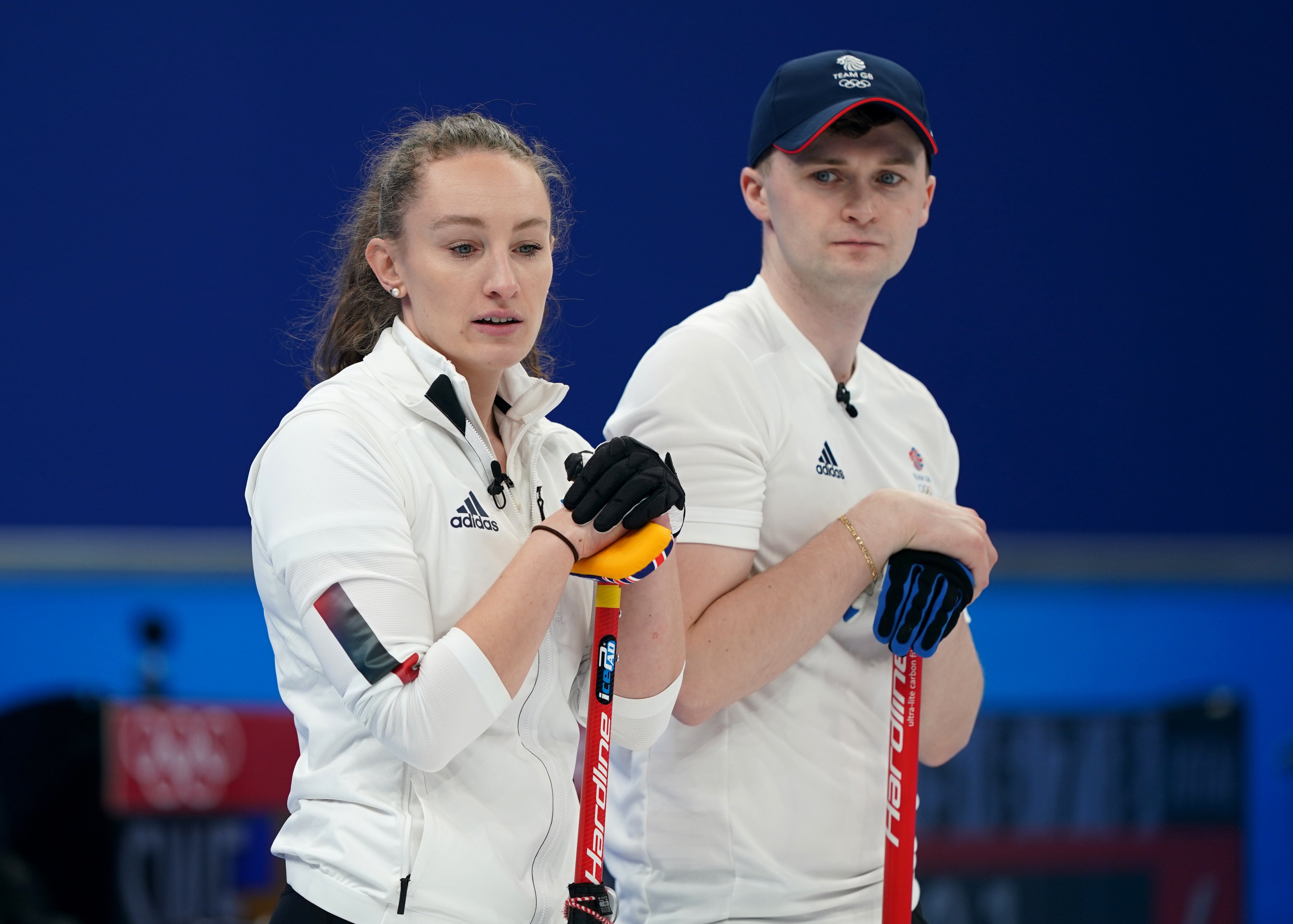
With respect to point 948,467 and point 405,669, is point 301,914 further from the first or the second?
point 948,467

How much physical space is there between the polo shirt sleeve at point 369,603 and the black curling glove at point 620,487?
0.18m

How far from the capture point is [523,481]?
155 cm

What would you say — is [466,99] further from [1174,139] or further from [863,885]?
[863,885]

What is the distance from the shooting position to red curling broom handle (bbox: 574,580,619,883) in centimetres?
150

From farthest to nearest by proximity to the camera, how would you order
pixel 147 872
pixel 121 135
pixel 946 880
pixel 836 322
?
pixel 121 135 < pixel 946 880 < pixel 147 872 < pixel 836 322

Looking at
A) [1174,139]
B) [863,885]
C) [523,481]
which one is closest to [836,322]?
[523,481]

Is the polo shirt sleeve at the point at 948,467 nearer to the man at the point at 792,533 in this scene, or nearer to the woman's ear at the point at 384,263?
the man at the point at 792,533

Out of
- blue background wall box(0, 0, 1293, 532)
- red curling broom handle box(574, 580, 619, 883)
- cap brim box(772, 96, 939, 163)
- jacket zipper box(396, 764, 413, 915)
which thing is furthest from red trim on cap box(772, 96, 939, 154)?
blue background wall box(0, 0, 1293, 532)

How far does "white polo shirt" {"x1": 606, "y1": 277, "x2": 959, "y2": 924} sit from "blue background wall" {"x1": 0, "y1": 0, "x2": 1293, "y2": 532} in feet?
4.99

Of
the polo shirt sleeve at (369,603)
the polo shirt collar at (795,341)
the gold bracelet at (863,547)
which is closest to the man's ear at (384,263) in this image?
the polo shirt sleeve at (369,603)

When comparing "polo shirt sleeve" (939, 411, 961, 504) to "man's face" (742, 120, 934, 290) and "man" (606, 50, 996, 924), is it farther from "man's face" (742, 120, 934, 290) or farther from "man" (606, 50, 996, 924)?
"man's face" (742, 120, 934, 290)

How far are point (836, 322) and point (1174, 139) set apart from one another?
2.55 meters

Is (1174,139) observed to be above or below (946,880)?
above

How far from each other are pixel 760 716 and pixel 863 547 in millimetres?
255
